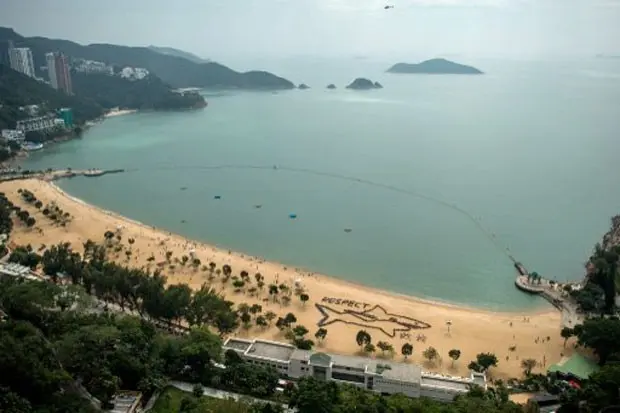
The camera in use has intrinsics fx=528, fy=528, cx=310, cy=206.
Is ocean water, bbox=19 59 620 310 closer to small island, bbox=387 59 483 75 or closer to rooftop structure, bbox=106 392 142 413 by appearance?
rooftop structure, bbox=106 392 142 413

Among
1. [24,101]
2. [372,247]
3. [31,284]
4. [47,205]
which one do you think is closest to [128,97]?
[24,101]

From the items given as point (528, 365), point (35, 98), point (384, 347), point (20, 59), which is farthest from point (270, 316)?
point (20, 59)

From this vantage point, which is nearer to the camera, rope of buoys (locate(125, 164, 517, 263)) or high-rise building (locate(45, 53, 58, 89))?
rope of buoys (locate(125, 164, 517, 263))

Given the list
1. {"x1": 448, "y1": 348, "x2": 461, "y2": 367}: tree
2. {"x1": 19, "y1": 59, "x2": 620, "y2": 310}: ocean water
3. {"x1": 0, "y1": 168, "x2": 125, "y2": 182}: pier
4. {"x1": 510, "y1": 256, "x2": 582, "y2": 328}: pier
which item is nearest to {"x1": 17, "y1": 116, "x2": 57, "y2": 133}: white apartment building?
{"x1": 19, "y1": 59, "x2": 620, "y2": 310}: ocean water

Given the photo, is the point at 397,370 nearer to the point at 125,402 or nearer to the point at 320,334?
the point at 320,334

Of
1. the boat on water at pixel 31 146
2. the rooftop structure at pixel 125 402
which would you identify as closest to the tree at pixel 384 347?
the rooftop structure at pixel 125 402

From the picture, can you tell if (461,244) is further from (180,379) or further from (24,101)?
(24,101)
